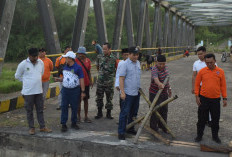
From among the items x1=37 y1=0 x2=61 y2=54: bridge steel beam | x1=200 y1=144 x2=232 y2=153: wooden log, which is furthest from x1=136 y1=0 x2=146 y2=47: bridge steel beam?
x1=200 y1=144 x2=232 y2=153: wooden log

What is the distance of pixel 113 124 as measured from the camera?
15.8 feet

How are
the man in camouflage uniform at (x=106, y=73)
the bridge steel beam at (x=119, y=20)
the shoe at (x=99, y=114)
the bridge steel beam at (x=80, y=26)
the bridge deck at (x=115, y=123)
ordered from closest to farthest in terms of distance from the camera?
the bridge deck at (x=115, y=123) < the man in camouflage uniform at (x=106, y=73) < the shoe at (x=99, y=114) < the bridge steel beam at (x=80, y=26) < the bridge steel beam at (x=119, y=20)

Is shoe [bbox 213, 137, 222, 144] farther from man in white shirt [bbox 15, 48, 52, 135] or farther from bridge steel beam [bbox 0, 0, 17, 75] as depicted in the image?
bridge steel beam [bbox 0, 0, 17, 75]

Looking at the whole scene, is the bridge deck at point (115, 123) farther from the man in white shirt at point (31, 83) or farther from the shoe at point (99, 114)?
the man in white shirt at point (31, 83)

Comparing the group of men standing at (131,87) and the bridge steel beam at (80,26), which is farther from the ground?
the bridge steel beam at (80,26)

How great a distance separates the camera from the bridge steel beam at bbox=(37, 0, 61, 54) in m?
7.15

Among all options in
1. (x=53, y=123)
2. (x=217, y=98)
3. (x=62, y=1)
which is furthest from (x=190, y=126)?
(x=62, y=1)

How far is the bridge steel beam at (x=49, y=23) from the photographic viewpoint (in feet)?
23.5

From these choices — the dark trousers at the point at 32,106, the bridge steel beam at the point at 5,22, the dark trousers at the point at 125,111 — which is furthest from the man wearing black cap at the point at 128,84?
the bridge steel beam at the point at 5,22

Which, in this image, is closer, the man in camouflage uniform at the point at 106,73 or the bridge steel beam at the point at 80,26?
the man in camouflage uniform at the point at 106,73

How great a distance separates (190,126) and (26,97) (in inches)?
112

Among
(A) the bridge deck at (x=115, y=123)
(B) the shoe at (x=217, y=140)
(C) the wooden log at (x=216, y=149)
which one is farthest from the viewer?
(A) the bridge deck at (x=115, y=123)

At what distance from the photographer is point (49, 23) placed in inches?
288

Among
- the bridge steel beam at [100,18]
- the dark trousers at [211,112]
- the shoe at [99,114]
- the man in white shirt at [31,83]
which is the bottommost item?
the shoe at [99,114]
